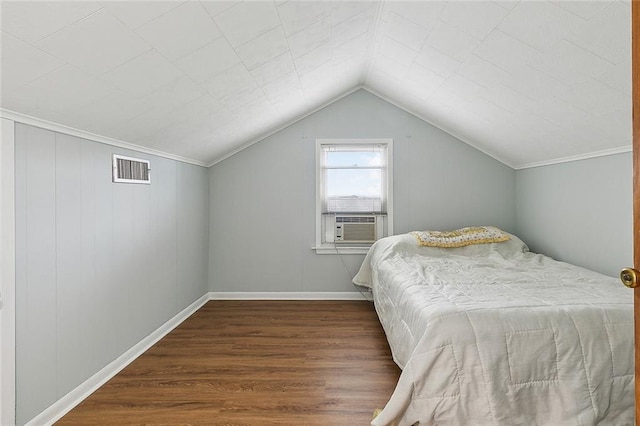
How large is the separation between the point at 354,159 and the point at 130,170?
8.25 ft

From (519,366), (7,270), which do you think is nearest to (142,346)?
(7,270)

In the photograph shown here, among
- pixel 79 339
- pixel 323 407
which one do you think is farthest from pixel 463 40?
pixel 79 339

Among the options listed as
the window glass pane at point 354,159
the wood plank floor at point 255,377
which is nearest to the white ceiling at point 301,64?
the window glass pane at point 354,159

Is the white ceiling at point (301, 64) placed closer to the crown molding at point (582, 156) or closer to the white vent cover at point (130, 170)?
the crown molding at point (582, 156)

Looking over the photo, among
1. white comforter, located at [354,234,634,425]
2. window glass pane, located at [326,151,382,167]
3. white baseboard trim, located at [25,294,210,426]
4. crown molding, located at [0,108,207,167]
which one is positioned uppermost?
window glass pane, located at [326,151,382,167]

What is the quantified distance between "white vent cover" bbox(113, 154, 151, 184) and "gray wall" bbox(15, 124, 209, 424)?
49 mm

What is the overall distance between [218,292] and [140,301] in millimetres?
1622

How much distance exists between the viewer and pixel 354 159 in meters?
4.50

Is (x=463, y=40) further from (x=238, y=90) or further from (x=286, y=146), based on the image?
(x=286, y=146)

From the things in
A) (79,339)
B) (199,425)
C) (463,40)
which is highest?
(463,40)

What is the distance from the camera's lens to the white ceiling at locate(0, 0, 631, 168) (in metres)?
1.55

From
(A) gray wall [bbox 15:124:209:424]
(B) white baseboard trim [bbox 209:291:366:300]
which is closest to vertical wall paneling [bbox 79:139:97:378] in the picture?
(A) gray wall [bbox 15:124:209:424]

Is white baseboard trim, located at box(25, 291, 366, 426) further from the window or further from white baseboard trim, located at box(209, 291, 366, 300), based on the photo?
the window

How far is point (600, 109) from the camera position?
2348 millimetres
